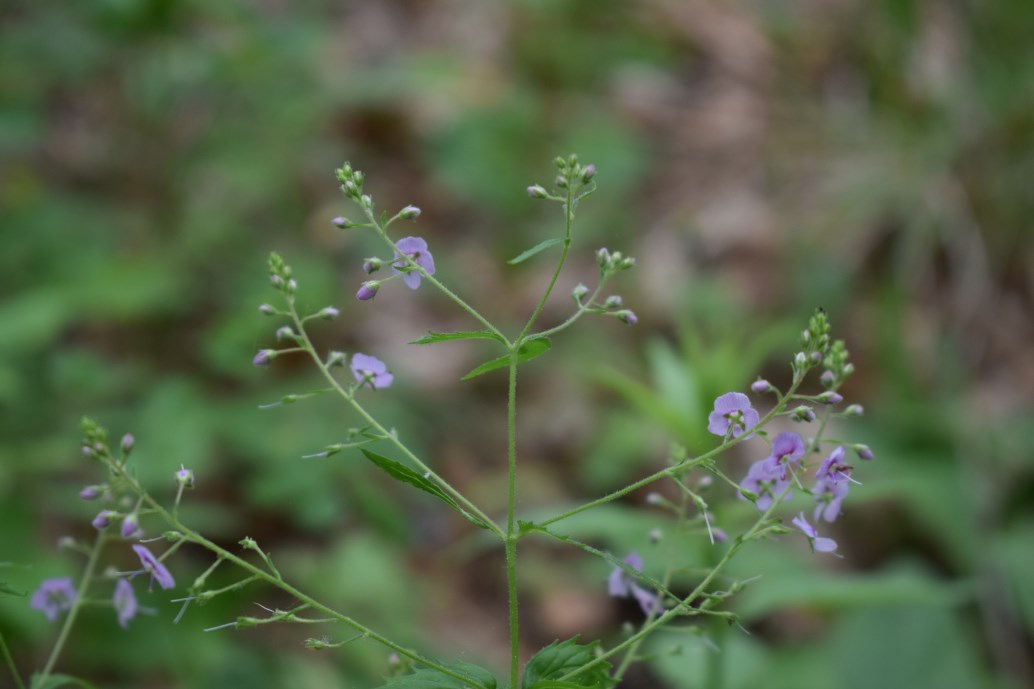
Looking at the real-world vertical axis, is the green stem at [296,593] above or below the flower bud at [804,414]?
below

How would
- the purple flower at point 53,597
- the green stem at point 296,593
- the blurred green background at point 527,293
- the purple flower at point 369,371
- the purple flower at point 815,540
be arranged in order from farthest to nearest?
the blurred green background at point 527,293 < the purple flower at point 53,597 < the purple flower at point 369,371 < the purple flower at point 815,540 < the green stem at point 296,593

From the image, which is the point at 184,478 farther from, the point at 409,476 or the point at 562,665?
the point at 562,665

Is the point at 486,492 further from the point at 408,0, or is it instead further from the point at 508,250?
the point at 408,0

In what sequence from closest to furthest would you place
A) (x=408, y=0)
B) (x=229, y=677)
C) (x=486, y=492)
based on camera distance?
1. (x=229, y=677)
2. (x=486, y=492)
3. (x=408, y=0)

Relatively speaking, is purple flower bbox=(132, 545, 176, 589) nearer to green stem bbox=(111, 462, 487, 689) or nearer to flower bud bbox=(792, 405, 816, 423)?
green stem bbox=(111, 462, 487, 689)

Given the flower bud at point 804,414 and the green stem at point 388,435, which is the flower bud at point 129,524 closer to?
the green stem at point 388,435

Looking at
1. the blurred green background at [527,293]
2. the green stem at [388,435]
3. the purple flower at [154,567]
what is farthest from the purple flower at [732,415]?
the blurred green background at [527,293]

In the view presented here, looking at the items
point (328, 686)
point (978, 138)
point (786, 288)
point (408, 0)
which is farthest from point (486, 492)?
point (408, 0)

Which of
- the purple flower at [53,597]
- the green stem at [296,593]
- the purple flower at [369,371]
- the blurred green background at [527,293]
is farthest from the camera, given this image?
the blurred green background at [527,293]
